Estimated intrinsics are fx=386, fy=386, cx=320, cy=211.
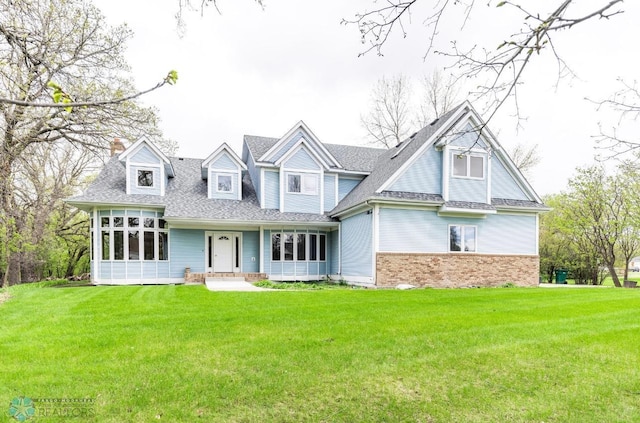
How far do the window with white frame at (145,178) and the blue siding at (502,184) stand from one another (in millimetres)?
14888

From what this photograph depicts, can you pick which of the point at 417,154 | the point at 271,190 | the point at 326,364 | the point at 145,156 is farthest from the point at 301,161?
the point at 326,364

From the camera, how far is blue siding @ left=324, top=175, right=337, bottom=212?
1844 centimetres

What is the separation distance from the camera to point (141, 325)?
6.64m

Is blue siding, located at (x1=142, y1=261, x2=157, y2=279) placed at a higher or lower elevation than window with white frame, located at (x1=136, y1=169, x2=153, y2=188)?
lower

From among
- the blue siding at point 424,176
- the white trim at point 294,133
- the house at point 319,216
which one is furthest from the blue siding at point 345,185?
the blue siding at point 424,176

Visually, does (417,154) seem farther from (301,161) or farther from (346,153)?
(346,153)

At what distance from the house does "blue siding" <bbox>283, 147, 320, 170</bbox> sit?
5 cm

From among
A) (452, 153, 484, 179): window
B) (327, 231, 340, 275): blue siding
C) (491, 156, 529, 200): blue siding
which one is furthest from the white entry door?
(491, 156, 529, 200): blue siding

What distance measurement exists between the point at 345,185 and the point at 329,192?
107 cm

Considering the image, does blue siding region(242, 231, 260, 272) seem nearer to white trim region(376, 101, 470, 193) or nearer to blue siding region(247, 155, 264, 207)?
blue siding region(247, 155, 264, 207)

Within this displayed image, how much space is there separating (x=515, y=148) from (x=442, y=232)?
692 inches

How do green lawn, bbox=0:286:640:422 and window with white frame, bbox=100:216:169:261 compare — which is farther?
window with white frame, bbox=100:216:169:261

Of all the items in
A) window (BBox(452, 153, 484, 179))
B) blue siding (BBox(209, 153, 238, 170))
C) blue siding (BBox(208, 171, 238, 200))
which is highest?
blue siding (BBox(209, 153, 238, 170))

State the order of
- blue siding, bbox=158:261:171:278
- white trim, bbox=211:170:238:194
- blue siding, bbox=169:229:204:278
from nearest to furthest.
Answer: blue siding, bbox=158:261:171:278 → blue siding, bbox=169:229:204:278 → white trim, bbox=211:170:238:194
